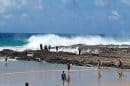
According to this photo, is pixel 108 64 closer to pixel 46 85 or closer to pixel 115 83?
pixel 115 83

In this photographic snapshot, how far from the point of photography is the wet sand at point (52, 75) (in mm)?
34656

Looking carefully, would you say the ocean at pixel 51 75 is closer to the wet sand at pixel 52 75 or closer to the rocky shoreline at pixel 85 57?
the wet sand at pixel 52 75

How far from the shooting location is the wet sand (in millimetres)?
34656

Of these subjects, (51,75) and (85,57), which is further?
(85,57)

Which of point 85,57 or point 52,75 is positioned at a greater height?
point 85,57

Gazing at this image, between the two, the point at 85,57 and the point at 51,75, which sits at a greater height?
the point at 85,57

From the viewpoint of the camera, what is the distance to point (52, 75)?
39.3m

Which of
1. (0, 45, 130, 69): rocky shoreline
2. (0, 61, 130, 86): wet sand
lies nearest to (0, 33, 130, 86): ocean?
(0, 61, 130, 86): wet sand

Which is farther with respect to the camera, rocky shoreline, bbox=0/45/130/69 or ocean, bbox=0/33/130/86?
rocky shoreline, bbox=0/45/130/69

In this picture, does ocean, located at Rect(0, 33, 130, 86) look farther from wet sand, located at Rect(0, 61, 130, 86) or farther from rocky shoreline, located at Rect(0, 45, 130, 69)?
rocky shoreline, located at Rect(0, 45, 130, 69)

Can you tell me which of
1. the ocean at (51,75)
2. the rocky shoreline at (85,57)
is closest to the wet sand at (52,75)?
the ocean at (51,75)

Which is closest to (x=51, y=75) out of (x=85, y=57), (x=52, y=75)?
(x=52, y=75)

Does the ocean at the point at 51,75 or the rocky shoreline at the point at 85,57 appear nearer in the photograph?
the ocean at the point at 51,75

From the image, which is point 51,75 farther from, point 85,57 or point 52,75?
point 85,57
